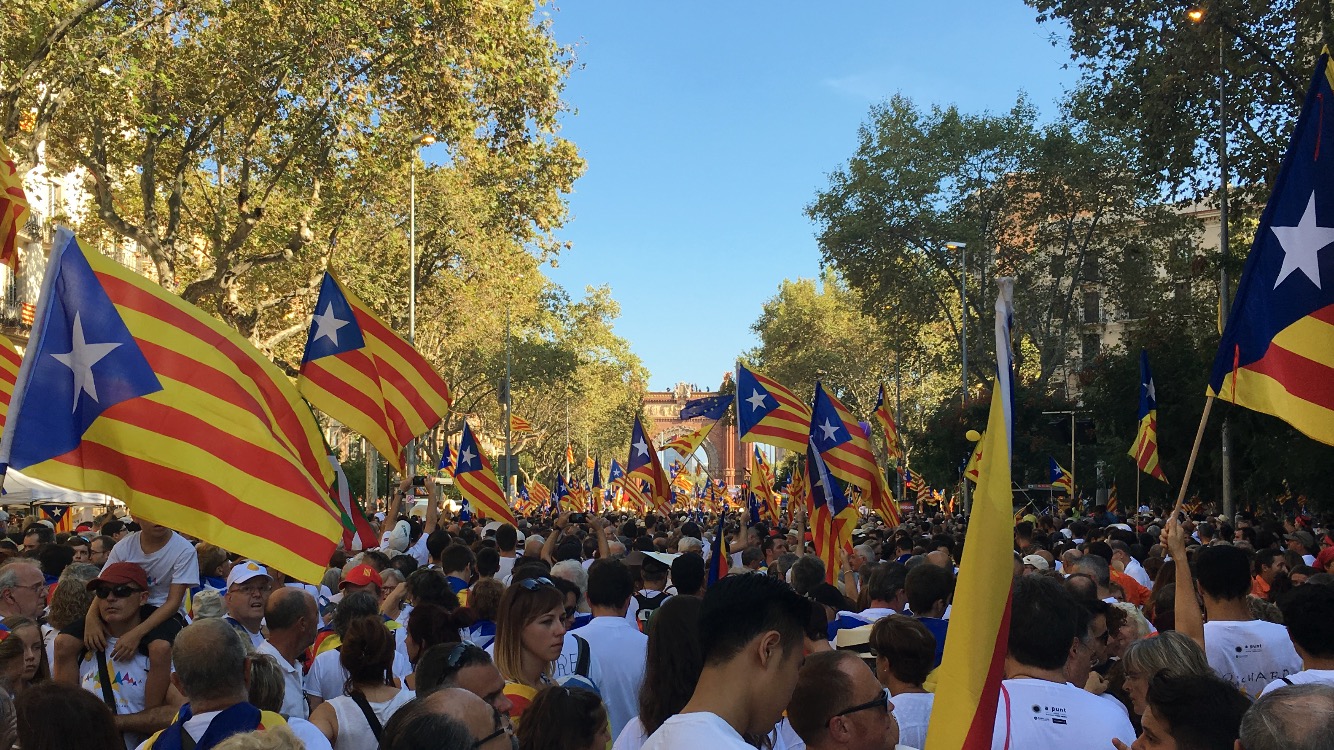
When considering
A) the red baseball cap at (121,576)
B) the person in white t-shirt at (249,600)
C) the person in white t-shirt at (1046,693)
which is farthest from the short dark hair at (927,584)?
the red baseball cap at (121,576)

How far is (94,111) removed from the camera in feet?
61.6

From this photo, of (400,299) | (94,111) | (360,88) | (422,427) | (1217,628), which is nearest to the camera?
(1217,628)

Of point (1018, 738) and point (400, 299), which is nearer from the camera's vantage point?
point (1018, 738)

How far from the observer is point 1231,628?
5.25 metres

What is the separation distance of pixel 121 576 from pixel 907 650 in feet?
10.4

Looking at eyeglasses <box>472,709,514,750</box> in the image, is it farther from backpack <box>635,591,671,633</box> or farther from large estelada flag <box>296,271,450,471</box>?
large estelada flag <box>296,271,450,471</box>

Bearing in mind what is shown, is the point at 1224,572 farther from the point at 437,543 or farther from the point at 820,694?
the point at 437,543

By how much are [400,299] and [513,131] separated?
11.9 meters

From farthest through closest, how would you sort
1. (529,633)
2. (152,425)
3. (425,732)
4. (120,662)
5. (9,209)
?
(9,209)
(120,662)
(529,633)
(152,425)
(425,732)

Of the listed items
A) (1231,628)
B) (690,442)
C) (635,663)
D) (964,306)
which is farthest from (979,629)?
(964,306)

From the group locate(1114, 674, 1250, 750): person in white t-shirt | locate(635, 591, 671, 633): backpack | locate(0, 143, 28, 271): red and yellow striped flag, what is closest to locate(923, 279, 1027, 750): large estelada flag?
locate(1114, 674, 1250, 750): person in white t-shirt

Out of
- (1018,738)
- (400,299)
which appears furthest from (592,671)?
(400,299)

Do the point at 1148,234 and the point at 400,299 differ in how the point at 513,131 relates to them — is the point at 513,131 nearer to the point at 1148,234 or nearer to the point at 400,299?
the point at 400,299

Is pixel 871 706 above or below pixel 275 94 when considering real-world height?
below
